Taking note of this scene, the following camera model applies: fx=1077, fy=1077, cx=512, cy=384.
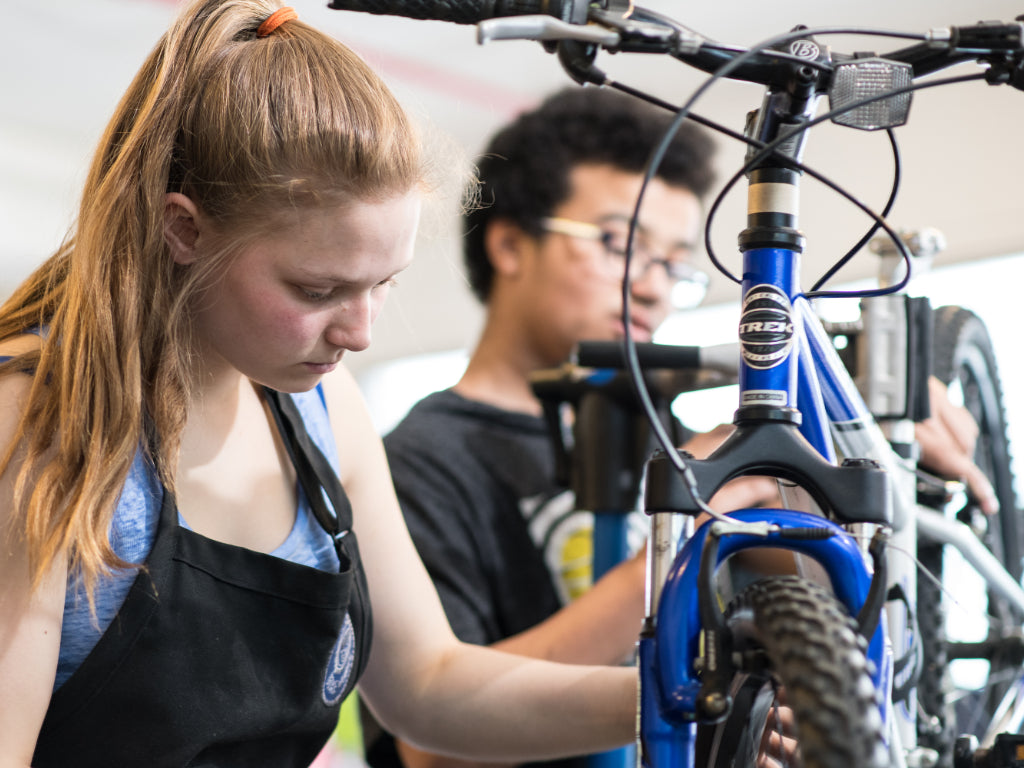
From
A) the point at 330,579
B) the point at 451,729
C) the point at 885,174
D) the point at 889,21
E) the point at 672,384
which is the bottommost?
the point at 451,729

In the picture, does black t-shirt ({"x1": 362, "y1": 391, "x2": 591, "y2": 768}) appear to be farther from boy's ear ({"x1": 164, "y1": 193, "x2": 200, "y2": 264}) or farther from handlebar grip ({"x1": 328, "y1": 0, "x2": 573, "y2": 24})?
handlebar grip ({"x1": 328, "y1": 0, "x2": 573, "y2": 24})

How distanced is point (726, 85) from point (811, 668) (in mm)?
3459

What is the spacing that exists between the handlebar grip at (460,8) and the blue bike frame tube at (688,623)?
30 cm

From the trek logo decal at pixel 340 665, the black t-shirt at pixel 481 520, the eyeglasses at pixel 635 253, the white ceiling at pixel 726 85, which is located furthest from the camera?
the white ceiling at pixel 726 85

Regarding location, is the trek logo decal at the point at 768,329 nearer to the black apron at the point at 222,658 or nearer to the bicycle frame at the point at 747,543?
the bicycle frame at the point at 747,543

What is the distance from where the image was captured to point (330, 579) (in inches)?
33.1

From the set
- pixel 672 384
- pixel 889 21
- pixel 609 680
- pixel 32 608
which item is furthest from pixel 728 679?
pixel 889 21

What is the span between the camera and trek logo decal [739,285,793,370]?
64 cm

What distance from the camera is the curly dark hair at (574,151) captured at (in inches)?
61.2

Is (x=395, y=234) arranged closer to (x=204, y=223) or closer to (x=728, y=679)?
(x=204, y=223)

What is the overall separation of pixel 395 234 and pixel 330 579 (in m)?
0.28

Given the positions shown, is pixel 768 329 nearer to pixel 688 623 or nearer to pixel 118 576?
pixel 688 623

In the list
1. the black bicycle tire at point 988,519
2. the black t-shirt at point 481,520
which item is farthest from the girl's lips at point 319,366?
the black bicycle tire at point 988,519

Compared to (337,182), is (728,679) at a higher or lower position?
lower
